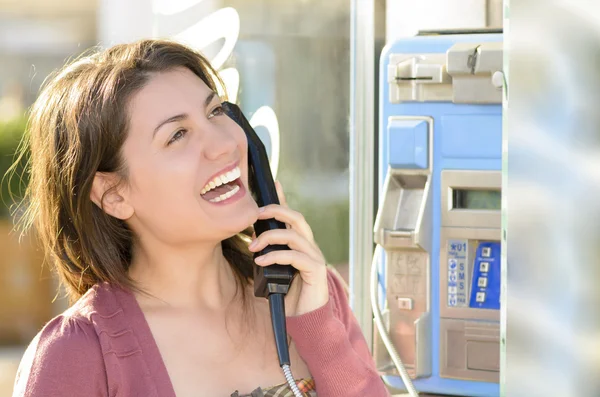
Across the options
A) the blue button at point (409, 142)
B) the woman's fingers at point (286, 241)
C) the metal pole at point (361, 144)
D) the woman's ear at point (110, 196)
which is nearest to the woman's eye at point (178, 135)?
the woman's ear at point (110, 196)

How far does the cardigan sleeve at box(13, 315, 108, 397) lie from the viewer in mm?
1489

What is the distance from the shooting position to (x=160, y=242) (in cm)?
175

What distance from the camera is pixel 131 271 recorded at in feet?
5.84

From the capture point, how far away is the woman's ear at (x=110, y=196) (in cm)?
169

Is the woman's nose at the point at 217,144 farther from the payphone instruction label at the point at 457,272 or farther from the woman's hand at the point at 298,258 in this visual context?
the payphone instruction label at the point at 457,272

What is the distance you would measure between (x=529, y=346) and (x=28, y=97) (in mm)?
5042

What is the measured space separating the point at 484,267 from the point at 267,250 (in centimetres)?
75

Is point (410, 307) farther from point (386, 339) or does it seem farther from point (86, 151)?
point (86, 151)

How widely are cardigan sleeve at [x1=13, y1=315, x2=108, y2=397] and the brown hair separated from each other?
0.16 meters

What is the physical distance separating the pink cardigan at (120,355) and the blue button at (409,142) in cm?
63

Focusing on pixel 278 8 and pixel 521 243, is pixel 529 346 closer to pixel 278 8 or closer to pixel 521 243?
pixel 521 243

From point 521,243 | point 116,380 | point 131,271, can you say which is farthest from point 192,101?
point 521,243


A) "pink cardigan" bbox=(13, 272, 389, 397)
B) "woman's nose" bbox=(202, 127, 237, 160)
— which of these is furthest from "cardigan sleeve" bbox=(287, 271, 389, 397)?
"woman's nose" bbox=(202, 127, 237, 160)

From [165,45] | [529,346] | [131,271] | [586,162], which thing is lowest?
[131,271]
